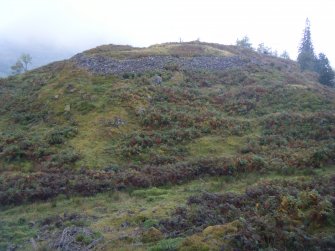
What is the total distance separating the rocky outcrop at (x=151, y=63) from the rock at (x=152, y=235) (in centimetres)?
2933

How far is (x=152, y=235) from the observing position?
12844 mm

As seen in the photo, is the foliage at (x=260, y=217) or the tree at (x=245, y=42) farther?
the tree at (x=245, y=42)

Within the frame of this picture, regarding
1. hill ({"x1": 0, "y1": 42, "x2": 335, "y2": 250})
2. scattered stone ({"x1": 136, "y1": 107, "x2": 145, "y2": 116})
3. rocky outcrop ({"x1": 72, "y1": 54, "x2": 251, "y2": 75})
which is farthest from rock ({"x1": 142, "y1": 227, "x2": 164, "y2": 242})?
rocky outcrop ({"x1": 72, "y1": 54, "x2": 251, "y2": 75})

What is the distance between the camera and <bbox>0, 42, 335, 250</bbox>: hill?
42.5 feet

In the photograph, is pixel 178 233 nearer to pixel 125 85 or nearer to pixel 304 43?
pixel 125 85

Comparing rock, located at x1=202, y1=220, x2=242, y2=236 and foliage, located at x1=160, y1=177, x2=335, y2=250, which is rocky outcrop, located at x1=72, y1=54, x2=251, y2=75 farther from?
rock, located at x1=202, y1=220, x2=242, y2=236

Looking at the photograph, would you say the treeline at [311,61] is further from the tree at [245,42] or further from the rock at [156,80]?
the rock at [156,80]

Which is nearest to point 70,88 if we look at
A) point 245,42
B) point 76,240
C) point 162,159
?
point 162,159

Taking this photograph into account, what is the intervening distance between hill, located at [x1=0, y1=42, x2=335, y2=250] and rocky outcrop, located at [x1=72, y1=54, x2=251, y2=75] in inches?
13.7

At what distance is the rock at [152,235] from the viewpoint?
41.5 ft

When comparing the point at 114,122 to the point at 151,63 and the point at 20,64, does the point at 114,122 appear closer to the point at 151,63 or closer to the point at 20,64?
the point at 151,63

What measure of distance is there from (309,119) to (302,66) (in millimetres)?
46131

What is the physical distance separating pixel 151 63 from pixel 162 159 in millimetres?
24052


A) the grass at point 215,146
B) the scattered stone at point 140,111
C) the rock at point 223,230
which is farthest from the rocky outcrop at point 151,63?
the rock at point 223,230
